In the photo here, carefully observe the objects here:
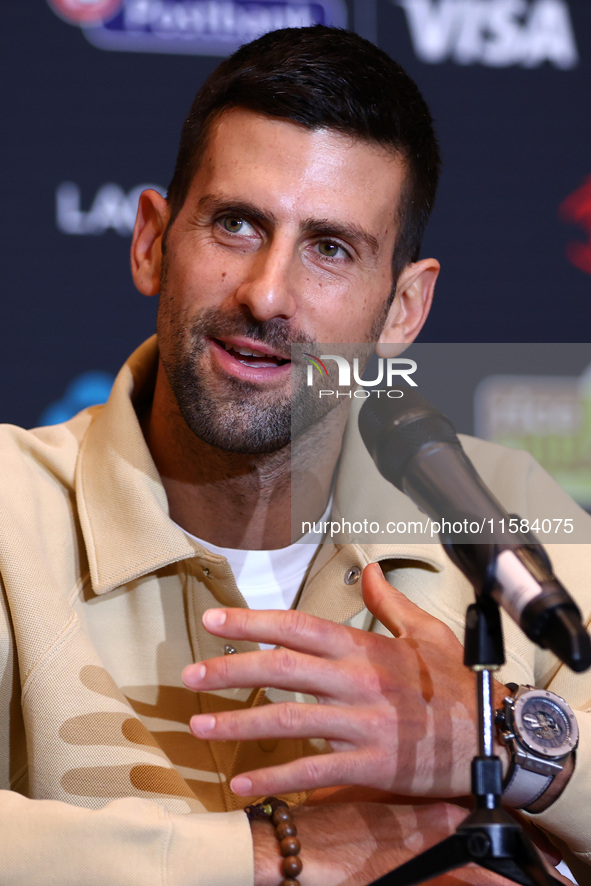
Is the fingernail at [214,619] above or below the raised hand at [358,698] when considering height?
above

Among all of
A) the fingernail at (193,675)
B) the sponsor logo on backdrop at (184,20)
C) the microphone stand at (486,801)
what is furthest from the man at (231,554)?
the sponsor logo on backdrop at (184,20)

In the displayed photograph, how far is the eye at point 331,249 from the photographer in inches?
59.9

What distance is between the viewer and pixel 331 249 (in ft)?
5.02

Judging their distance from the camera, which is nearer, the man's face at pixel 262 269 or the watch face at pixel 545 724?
the watch face at pixel 545 724

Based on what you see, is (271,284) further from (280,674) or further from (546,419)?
(280,674)

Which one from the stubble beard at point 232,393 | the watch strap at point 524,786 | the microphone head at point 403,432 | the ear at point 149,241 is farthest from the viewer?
the ear at point 149,241

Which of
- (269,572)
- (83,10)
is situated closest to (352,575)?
(269,572)

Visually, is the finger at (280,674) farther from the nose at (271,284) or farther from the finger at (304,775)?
the nose at (271,284)

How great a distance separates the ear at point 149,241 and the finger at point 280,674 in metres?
0.89

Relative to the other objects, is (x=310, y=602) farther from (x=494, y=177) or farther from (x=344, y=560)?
(x=494, y=177)

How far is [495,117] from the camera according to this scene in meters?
2.37

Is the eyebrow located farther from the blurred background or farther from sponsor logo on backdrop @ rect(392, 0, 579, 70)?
sponsor logo on backdrop @ rect(392, 0, 579, 70)

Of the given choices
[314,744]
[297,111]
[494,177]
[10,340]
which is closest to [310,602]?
[314,744]

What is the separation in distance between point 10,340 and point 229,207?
2.69 ft
